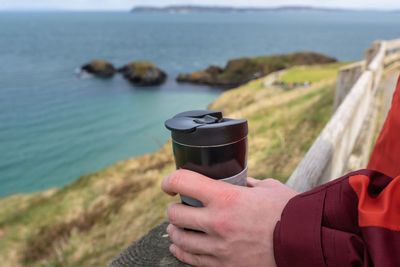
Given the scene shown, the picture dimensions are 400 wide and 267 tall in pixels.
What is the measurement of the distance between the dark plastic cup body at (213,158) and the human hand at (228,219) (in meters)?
0.03

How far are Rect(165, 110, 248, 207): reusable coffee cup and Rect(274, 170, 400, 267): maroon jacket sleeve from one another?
0.21 metres

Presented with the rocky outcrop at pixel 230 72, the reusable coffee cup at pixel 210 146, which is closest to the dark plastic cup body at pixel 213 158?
the reusable coffee cup at pixel 210 146

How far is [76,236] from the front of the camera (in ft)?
19.7

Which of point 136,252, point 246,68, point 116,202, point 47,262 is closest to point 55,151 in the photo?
point 116,202

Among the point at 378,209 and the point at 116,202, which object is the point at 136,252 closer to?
the point at 378,209

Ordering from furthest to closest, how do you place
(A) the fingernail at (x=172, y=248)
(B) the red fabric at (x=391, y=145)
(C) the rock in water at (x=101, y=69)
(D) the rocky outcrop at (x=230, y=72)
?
1. (C) the rock in water at (x=101, y=69)
2. (D) the rocky outcrop at (x=230, y=72)
3. (B) the red fabric at (x=391, y=145)
4. (A) the fingernail at (x=172, y=248)

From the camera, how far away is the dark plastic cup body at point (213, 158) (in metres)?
0.85

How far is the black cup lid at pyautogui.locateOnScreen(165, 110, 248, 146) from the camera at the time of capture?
82 cm

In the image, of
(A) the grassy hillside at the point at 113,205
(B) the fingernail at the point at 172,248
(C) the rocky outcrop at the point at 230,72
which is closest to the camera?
(B) the fingernail at the point at 172,248

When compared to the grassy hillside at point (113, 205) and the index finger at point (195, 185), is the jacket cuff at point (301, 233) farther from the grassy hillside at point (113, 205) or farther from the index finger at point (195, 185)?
the grassy hillside at point (113, 205)

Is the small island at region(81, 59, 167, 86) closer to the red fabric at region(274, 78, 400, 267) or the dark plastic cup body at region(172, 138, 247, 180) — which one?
the dark plastic cup body at region(172, 138, 247, 180)

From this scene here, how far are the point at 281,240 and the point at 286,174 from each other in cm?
292

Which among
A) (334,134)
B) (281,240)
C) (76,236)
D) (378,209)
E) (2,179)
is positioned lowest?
(2,179)

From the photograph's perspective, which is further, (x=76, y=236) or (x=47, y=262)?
(x=76, y=236)
